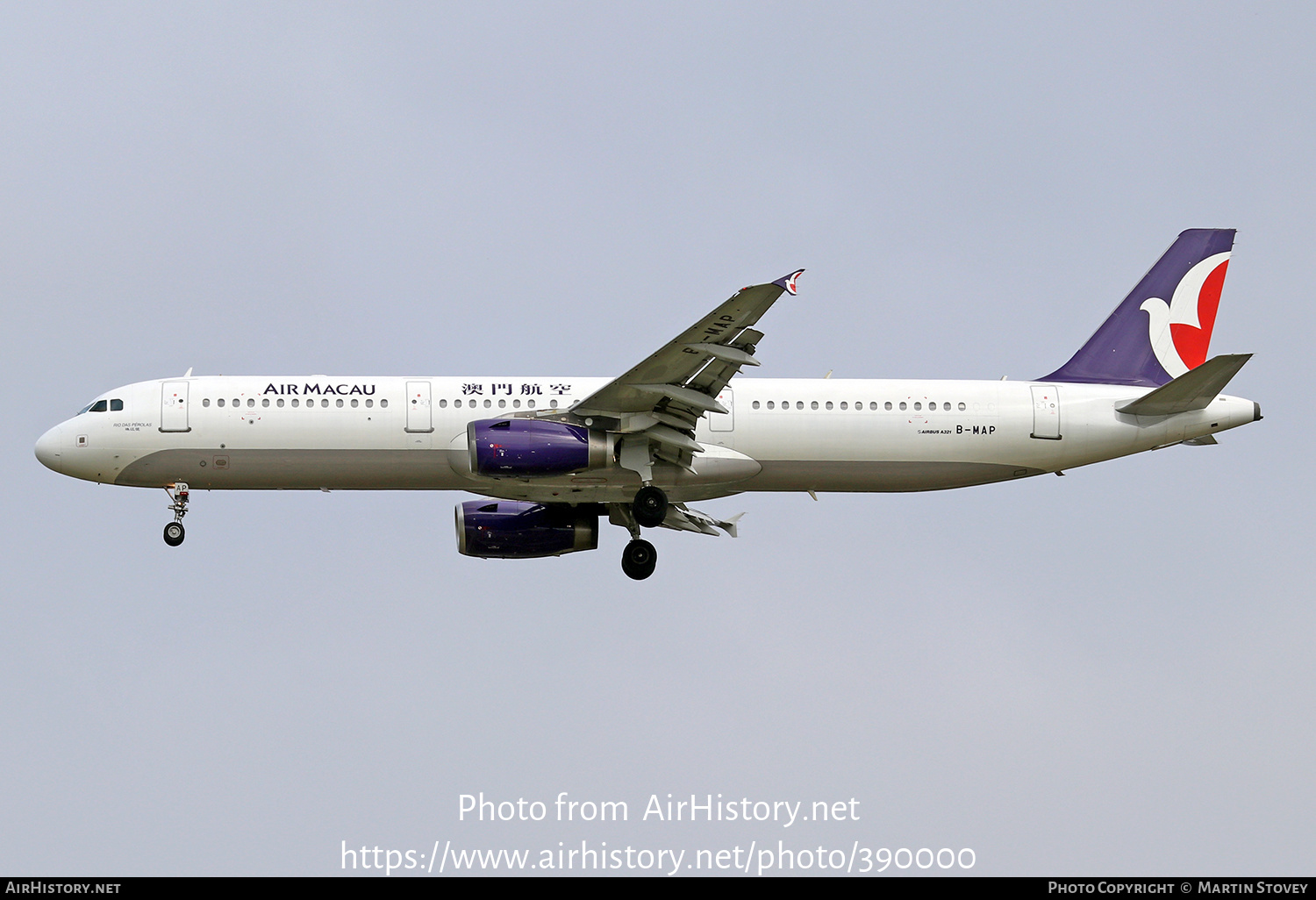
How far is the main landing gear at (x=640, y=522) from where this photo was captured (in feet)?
116

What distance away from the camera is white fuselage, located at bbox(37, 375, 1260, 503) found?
116ft

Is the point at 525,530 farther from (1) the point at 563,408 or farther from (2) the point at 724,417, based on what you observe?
(2) the point at 724,417

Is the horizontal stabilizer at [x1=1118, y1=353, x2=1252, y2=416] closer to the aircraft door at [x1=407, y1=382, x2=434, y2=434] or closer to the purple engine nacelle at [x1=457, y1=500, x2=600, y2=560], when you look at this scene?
the purple engine nacelle at [x1=457, y1=500, x2=600, y2=560]

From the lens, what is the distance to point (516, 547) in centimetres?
→ 3884

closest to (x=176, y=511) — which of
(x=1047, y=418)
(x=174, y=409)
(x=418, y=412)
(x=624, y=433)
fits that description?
(x=174, y=409)

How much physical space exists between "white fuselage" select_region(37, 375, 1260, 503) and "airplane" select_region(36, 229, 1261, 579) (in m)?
0.04

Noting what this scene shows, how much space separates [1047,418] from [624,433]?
34.4 feet

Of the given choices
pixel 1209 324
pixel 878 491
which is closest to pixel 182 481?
pixel 878 491

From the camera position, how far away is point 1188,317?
39625 mm

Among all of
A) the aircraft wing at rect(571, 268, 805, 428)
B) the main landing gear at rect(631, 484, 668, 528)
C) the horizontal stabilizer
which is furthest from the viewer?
the main landing gear at rect(631, 484, 668, 528)

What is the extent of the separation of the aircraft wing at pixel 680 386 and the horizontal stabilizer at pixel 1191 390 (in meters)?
10.6

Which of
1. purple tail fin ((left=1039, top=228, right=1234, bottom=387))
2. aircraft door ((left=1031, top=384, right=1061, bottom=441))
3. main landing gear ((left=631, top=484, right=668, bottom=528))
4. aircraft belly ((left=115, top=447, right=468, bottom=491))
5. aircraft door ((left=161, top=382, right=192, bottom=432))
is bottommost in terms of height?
main landing gear ((left=631, top=484, right=668, bottom=528))

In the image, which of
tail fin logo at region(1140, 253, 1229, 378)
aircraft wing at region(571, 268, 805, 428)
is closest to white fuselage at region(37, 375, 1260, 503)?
aircraft wing at region(571, 268, 805, 428)

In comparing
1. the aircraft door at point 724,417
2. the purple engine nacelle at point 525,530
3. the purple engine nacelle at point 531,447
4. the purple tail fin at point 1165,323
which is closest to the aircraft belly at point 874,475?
the aircraft door at point 724,417
